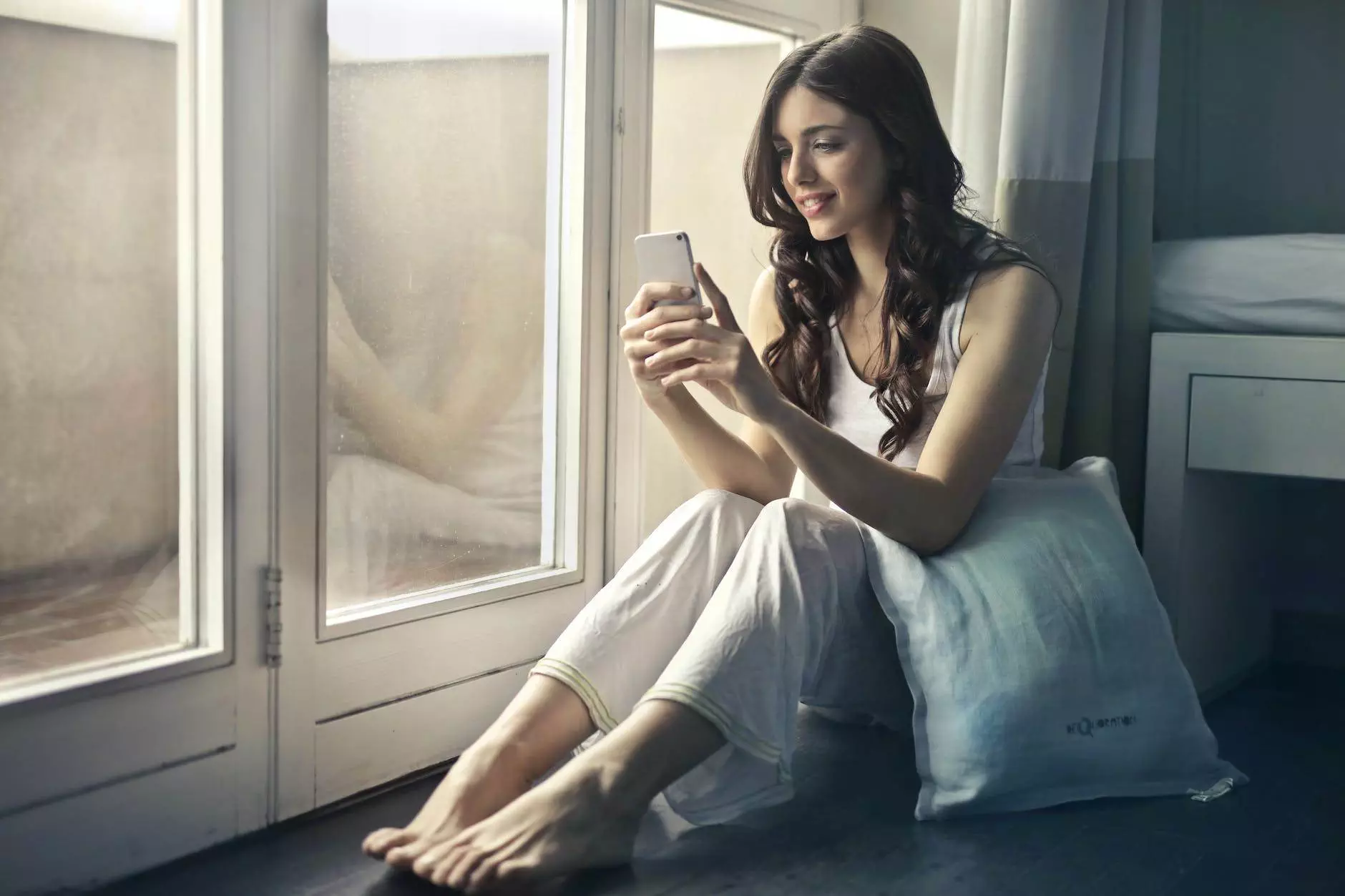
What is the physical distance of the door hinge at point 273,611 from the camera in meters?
1.29

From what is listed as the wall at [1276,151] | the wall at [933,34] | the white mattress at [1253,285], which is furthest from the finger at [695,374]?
the wall at [1276,151]

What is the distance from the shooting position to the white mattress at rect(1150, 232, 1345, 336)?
1655 millimetres

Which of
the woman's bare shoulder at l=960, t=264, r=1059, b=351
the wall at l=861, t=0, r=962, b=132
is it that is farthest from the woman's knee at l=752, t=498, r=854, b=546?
the wall at l=861, t=0, r=962, b=132

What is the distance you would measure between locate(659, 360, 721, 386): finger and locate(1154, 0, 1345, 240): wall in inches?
43.5

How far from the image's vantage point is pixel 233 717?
1269mm

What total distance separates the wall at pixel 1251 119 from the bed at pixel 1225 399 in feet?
1.17

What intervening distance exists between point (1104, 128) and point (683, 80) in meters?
0.60

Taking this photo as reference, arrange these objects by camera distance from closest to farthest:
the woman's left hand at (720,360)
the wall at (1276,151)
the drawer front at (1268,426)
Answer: the woman's left hand at (720,360), the drawer front at (1268,426), the wall at (1276,151)

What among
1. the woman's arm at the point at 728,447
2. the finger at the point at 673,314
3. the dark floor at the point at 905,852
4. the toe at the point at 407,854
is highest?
the finger at the point at 673,314

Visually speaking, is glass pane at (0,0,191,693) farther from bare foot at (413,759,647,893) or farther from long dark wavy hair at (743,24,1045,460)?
long dark wavy hair at (743,24,1045,460)

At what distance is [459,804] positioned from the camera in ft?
3.79

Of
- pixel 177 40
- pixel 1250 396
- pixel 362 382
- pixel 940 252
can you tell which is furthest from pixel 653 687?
pixel 1250 396

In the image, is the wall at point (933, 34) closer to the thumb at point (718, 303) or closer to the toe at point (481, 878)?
the thumb at point (718, 303)

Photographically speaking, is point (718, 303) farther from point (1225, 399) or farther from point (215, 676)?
point (1225, 399)
